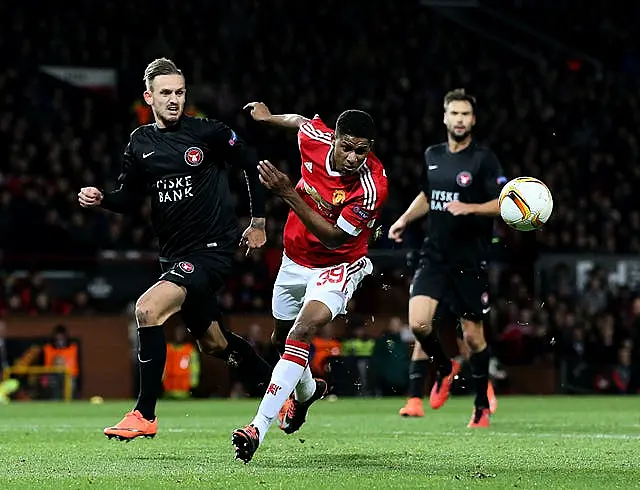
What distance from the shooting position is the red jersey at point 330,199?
23.2 feet

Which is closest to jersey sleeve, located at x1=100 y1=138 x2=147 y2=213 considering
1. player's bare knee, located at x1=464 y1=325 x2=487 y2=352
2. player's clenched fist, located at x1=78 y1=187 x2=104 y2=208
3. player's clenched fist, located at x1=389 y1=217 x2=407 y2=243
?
player's clenched fist, located at x1=78 y1=187 x2=104 y2=208

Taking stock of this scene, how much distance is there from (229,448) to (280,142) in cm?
1612

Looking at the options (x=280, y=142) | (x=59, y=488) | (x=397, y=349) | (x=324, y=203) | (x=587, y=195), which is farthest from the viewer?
(x=587, y=195)

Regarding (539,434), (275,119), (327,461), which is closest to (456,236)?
(539,434)

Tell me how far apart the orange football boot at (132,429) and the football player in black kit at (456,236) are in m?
3.53

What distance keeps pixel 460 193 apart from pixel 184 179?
3.10 m

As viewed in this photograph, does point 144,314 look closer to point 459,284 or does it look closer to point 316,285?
point 316,285

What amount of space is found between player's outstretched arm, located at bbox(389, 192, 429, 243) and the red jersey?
2.59 metres

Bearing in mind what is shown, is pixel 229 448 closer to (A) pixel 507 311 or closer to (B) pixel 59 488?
(B) pixel 59 488

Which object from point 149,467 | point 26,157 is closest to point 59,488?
point 149,467

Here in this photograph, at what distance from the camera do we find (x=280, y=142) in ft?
77.0

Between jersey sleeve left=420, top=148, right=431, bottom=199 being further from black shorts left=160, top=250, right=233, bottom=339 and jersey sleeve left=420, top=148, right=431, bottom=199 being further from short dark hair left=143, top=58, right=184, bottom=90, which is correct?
short dark hair left=143, top=58, right=184, bottom=90

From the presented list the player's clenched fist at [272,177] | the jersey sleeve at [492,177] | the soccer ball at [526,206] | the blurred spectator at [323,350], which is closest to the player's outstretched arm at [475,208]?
the jersey sleeve at [492,177]

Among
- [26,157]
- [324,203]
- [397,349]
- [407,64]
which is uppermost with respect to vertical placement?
[407,64]
